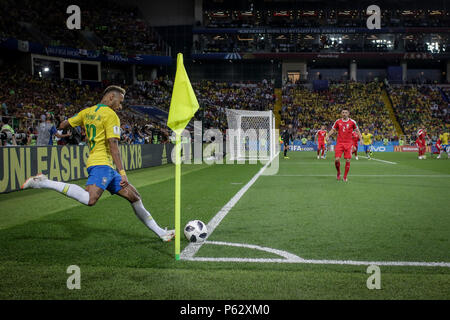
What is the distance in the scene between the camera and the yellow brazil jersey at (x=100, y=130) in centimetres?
505

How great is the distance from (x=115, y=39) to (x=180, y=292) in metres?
47.5

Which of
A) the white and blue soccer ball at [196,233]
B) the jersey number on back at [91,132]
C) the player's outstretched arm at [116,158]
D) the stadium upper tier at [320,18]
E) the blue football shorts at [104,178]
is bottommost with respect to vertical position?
the white and blue soccer ball at [196,233]

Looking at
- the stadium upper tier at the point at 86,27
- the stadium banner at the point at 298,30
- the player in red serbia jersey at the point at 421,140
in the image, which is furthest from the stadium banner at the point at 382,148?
the stadium upper tier at the point at 86,27

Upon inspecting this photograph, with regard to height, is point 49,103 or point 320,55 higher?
point 320,55

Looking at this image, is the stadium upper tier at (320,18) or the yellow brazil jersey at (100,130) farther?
the stadium upper tier at (320,18)

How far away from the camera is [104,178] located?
16.7 feet

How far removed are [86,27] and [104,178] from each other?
44.3m

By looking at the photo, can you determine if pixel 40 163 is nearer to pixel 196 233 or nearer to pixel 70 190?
pixel 70 190

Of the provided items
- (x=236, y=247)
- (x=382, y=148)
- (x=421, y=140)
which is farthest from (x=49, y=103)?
(x=382, y=148)

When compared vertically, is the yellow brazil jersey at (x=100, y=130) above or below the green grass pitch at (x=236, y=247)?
above

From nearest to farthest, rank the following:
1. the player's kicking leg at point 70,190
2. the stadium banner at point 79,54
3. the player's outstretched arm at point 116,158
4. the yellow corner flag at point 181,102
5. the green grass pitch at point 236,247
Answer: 1. the green grass pitch at point 236,247
2. the yellow corner flag at point 181,102
3. the player's outstretched arm at point 116,158
4. the player's kicking leg at point 70,190
5. the stadium banner at point 79,54

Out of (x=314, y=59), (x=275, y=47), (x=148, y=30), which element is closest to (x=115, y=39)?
(x=148, y=30)

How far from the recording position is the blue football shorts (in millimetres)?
5062

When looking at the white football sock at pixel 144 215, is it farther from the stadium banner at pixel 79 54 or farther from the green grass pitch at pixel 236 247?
the stadium banner at pixel 79 54
